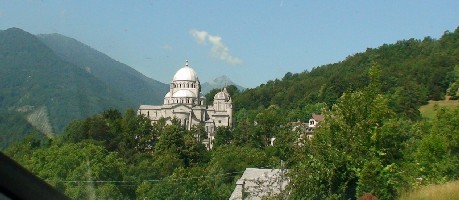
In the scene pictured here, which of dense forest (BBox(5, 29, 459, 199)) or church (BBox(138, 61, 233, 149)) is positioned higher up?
church (BBox(138, 61, 233, 149))

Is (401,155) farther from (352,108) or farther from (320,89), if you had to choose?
(320,89)

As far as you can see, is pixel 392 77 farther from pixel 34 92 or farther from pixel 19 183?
pixel 19 183

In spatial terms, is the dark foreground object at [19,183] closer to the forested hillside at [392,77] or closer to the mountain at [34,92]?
the mountain at [34,92]

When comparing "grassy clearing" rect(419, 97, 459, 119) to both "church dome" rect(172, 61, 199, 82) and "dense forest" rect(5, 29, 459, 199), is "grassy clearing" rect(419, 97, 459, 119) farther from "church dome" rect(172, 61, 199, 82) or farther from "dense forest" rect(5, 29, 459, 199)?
"church dome" rect(172, 61, 199, 82)

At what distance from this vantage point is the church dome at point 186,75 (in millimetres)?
80000

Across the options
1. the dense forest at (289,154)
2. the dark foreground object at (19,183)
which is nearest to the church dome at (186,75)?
the dense forest at (289,154)

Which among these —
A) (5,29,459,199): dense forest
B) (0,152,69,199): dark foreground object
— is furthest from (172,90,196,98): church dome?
(0,152,69,199): dark foreground object

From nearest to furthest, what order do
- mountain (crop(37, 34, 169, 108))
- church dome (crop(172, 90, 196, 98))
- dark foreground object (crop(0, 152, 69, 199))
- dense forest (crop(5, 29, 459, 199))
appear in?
dark foreground object (crop(0, 152, 69, 199)) < dense forest (crop(5, 29, 459, 199)) < mountain (crop(37, 34, 169, 108)) < church dome (crop(172, 90, 196, 98))

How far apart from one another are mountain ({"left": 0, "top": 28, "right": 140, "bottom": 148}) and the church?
56.7ft

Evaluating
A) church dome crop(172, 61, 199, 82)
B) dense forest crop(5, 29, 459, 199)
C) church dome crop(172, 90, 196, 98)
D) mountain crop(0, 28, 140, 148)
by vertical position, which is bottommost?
dense forest crop(5, 29, 459, 199)

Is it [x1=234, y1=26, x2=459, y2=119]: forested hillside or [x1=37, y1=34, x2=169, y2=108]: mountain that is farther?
[x1=234, y1=26, x2=459, y2=119]: forested hillside

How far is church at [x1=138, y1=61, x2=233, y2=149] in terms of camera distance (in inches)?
3007

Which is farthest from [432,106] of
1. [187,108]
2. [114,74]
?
[114,74]

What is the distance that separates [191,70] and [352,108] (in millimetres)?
71118
